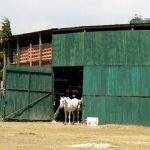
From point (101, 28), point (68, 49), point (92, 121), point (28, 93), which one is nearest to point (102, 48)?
point (101, 28)

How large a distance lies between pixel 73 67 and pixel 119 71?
13.7 ft

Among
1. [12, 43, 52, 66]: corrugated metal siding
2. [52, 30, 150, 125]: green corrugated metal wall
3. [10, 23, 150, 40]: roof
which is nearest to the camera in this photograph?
[52, 30, 150, 125]: green corrugated metal wall

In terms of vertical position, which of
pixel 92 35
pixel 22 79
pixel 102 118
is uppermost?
pixel 92 35

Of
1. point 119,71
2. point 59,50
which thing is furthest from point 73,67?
point 119,71

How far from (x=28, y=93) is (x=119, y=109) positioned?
6.89 meters

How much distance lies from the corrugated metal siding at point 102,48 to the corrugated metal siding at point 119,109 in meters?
2.38

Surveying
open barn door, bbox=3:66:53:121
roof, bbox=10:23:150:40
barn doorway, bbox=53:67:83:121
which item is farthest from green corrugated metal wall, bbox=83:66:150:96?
open barn door, bbox=3:66:53:121

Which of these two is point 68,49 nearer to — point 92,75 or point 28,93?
point 92,75

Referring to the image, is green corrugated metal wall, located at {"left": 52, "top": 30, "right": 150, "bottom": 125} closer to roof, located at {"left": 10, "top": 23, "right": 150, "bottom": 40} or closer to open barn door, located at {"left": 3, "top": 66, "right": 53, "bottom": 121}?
roof, located at {"left": 10, "top": 23, "right": 150, "bottom": 40}

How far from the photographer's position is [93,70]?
38531 millimetres

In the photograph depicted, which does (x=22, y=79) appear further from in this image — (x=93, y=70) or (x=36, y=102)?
(x=93, y=70)

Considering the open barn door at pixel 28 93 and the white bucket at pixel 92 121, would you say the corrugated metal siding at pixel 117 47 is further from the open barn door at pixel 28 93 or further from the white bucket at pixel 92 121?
the open barn door at pixel 28 93

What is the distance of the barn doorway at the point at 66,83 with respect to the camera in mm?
42188

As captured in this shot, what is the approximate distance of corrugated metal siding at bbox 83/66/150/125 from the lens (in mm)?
36844
